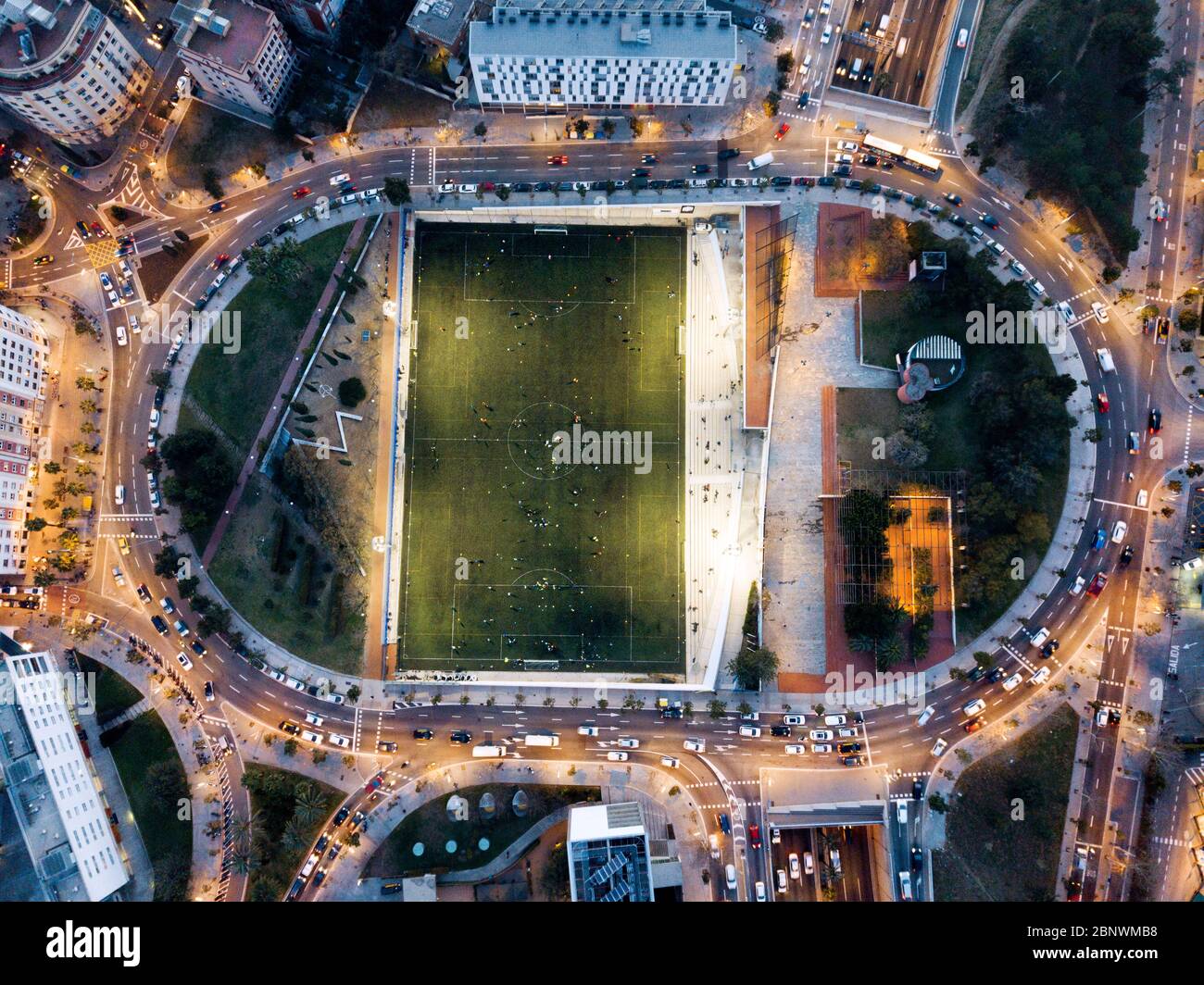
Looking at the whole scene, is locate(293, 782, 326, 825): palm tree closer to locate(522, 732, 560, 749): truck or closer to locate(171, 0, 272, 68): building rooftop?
locate(522, 732, 560, 749): truck

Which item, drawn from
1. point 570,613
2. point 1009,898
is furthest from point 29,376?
point 1009,898

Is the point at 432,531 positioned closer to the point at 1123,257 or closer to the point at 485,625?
the point at 485,625

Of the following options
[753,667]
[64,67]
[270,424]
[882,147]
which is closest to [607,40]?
[882,147]

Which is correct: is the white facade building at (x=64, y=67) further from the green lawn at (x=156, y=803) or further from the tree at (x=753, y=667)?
the tree at (x=753, y=667)

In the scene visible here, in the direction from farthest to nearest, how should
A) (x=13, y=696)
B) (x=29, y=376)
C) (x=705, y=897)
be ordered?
(x=29, y=376) → (x=705, y=897) → (x=13, y=696)

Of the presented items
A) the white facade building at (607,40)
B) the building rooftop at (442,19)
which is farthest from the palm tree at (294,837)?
the building rooftop at (442,19)
